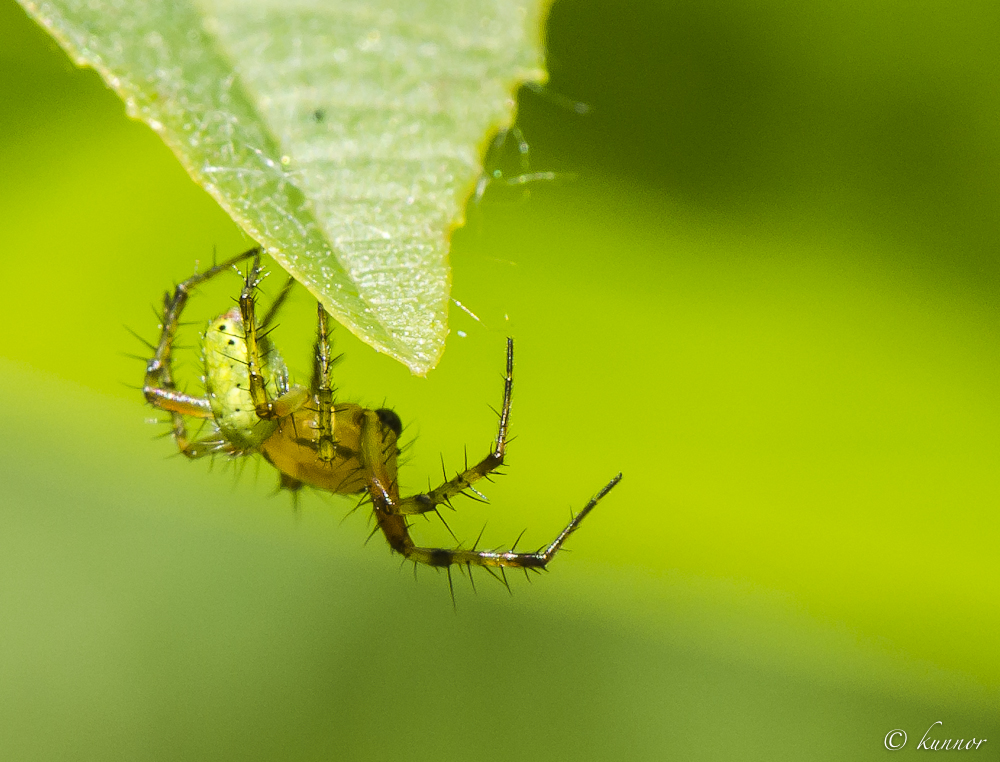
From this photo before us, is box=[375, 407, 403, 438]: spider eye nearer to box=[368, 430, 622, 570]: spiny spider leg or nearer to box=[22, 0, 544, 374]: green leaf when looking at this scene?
box=[368, 430, 622, 570]: spiny spider leg

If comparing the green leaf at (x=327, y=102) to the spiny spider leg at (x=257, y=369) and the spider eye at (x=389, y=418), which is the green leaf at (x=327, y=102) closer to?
the spiny spider leg at (x=257, y=369)

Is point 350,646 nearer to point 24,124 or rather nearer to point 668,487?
point 668,487

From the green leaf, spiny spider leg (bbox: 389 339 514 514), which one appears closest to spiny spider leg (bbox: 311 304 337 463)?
spiny spider leg (bbox: 389 339 514 514)

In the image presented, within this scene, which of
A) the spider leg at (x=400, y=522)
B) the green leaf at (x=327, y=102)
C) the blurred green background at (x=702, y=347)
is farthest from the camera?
the spider leg at (x=400, y=522)

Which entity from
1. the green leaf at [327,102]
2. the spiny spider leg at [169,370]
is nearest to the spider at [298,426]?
the spiny spider leg at [169,370]

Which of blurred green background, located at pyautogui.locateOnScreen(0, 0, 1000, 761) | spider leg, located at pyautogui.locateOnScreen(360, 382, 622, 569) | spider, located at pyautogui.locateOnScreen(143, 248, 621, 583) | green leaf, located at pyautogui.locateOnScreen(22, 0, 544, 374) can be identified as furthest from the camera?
spider leg, located at pyautogui.locateOnScreen(360, 382, 622, 569)

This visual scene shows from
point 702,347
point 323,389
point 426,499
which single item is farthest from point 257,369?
point 702,347

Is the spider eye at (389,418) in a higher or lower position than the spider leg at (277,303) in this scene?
lower
